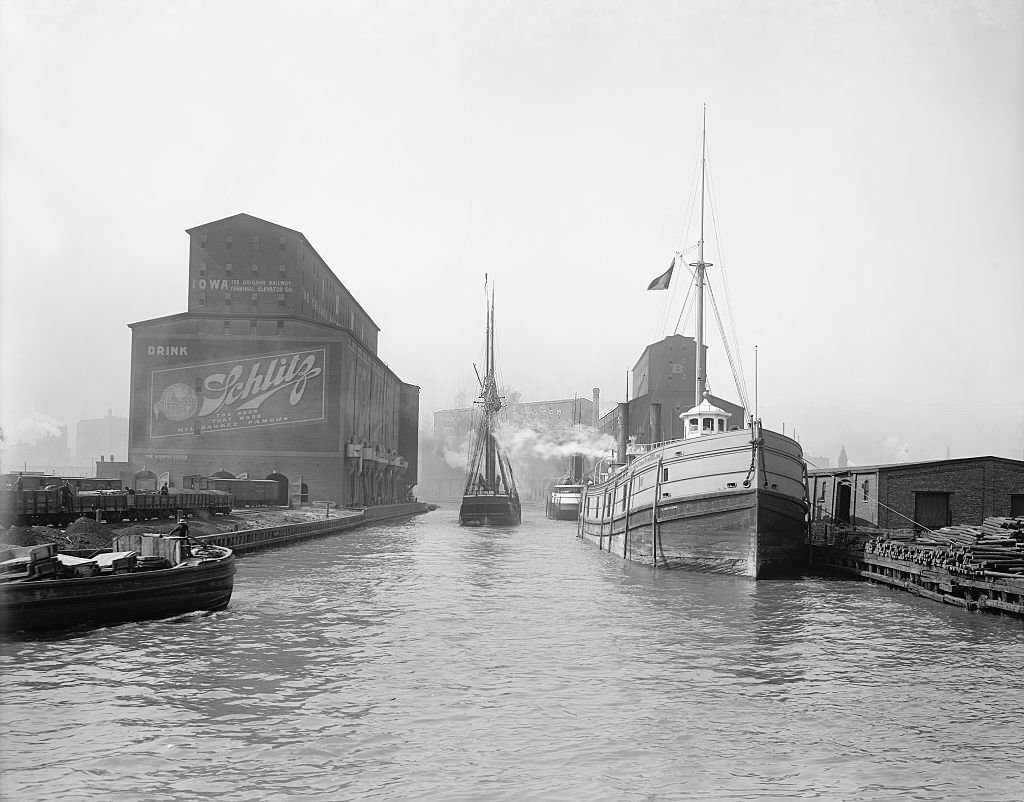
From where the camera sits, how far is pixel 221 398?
246ft

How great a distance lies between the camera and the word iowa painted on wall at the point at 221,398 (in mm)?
74938

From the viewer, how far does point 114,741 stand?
43.3 feet

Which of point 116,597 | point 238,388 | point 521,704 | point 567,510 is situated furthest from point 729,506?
point 567,510

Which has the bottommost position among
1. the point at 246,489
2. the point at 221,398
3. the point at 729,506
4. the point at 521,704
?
the point at 521,704

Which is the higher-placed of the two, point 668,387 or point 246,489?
point 668,387

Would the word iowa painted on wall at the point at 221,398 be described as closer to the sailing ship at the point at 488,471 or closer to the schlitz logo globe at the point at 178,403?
the schlitz logo globe at the point at 178,403

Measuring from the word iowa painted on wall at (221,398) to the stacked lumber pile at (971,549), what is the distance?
174 ft

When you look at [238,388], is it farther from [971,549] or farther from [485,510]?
[971,549]

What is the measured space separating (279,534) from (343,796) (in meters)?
40.4

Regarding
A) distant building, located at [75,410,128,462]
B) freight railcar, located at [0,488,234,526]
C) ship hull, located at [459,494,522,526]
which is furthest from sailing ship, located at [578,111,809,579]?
distant building, located at [75,410,128,462]

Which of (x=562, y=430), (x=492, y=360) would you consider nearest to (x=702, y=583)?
(x=492, y=360)

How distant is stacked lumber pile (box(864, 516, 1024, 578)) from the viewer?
2711 cm

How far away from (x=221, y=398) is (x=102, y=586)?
5547cm

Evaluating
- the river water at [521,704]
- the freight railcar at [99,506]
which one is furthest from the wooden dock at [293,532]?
the river water at [521,704]
